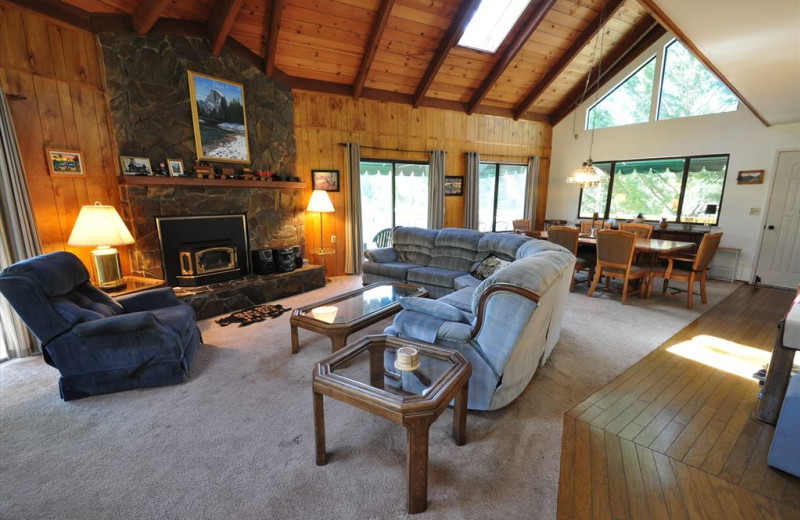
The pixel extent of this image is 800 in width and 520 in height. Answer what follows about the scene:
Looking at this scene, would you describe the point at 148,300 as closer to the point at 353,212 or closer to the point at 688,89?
the point at 353,212

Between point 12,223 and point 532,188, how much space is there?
26.3ft

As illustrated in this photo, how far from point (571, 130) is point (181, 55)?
286 inches

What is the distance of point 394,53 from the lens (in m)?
5.27

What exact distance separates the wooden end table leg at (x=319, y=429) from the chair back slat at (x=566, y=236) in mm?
4292

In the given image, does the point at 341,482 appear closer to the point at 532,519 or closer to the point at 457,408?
the point at 457,408

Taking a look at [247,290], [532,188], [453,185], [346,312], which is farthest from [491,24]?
[247,290]

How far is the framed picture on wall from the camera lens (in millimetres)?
4117

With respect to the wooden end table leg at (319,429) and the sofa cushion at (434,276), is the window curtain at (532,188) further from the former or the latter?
the wooden end table leg at (319,429)

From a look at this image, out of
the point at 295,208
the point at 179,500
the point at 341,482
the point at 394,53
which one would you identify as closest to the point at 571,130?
the point at 394,53

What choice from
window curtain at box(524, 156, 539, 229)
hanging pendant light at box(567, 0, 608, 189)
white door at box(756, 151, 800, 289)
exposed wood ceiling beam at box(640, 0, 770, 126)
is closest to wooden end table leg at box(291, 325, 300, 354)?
exposed wood ceiling beam at box(640, 0, 770, 126)

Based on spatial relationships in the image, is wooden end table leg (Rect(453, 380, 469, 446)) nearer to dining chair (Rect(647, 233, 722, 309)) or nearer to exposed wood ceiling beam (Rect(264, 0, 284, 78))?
dining chair (Rect(647, 233, 722, 309))

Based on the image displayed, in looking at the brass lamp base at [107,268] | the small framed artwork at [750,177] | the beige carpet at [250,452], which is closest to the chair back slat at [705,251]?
the small framed artwork at [750,177]

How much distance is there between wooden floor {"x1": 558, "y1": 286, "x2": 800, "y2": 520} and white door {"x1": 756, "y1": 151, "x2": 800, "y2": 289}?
14.3 ft

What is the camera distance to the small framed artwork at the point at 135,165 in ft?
11.8
